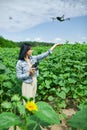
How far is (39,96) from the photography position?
730 cm

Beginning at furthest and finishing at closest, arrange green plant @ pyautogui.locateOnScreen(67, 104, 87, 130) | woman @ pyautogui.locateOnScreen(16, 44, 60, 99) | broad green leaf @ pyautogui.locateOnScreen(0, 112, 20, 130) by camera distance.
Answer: woman @ pyautogui.locateOnScreen(16, 44, 60, 99)
broad green leaf @ pyautogui.locateOnScreen(0, 112, 20, 130)
green plant @ pyautogui.locateOnScreen(67, 104, 87, 130)

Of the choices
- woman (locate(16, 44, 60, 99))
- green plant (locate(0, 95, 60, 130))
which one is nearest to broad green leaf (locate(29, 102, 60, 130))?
green plant (locate(0, 95, 60, 130))

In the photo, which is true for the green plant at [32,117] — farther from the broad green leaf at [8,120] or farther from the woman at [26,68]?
the woman at [26,68]

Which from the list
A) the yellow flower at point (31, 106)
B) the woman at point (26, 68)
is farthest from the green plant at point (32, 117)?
the woman at point (26, 68)

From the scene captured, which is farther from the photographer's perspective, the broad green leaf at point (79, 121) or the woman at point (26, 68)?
the woman at point (26, 68)

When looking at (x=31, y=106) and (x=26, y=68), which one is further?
(x=26, y=68)

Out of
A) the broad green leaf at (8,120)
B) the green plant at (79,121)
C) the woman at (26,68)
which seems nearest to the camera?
the green plant at (79,121)

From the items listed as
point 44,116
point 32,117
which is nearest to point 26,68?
point 32,117

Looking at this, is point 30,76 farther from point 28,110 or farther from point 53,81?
point 28,110

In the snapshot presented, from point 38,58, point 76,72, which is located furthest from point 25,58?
point 76,72

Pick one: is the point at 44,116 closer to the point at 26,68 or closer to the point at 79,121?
the point at 79,121

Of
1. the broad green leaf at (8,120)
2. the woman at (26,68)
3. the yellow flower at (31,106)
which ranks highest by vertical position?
the woman at (26,68)

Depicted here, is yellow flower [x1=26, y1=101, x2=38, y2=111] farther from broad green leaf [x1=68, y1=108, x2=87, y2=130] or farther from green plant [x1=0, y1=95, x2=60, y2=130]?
broad green leaf [x1=68, y1=108, x2=87, y2=130]

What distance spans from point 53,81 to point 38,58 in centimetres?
131
